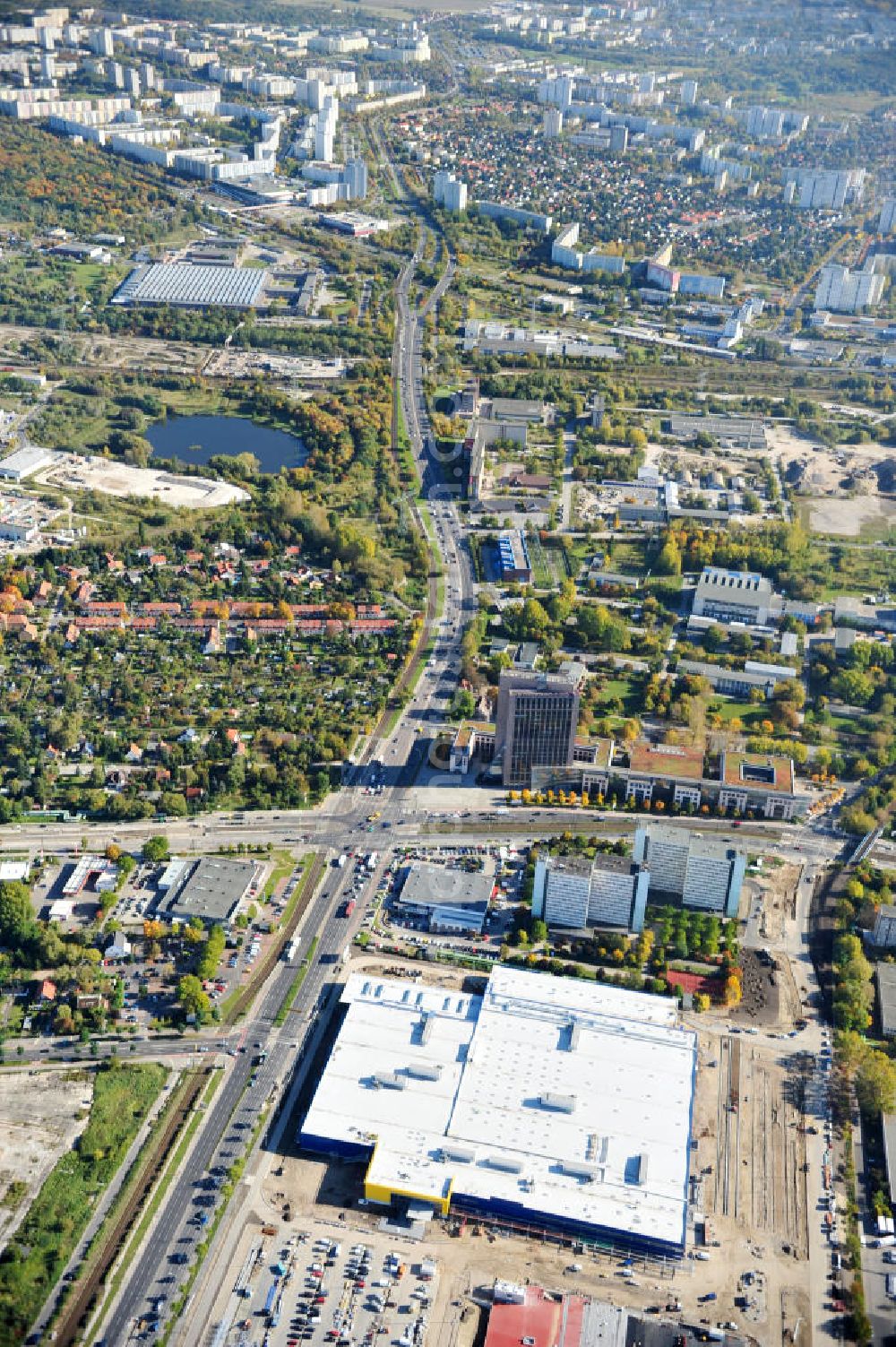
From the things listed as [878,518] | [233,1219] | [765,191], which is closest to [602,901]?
[233,1219]

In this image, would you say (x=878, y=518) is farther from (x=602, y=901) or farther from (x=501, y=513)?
(x=602, y=901)

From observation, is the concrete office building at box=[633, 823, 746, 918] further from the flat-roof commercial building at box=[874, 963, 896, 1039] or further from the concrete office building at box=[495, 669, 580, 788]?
the concrete office building at box=[495, 669, 580, 788]

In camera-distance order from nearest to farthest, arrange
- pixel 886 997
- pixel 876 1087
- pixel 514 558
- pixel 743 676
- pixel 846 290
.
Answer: pixel 876 1087 < pixel 886 997 < pixel 743 676 < pixel 514 558 < pixel 846 290

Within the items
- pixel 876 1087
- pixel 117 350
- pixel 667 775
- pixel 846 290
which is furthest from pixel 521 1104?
pixel 846 290

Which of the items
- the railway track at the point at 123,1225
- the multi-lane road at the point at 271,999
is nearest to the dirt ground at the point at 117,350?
the multi-lane road at the point at 271,999

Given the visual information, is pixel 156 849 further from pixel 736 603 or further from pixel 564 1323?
pixel 736 603

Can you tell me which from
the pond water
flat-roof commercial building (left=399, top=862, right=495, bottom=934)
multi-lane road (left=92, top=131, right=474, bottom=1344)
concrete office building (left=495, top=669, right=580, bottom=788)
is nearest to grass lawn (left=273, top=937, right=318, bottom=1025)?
multi-lane road (left=92, top=131, right=474, bottom=1344)
